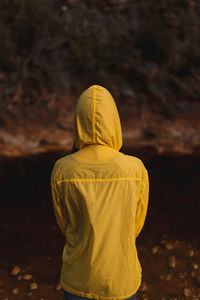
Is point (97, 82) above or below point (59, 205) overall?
above

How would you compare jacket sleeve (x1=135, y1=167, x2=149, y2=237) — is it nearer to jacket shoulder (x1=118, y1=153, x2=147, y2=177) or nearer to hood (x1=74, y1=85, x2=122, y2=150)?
jacket shoulder (x1=118, y1=153, x2=147, y2=177)

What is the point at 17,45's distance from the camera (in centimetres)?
338

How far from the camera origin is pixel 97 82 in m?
3.25

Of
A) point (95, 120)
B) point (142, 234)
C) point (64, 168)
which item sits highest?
point (95, 120)

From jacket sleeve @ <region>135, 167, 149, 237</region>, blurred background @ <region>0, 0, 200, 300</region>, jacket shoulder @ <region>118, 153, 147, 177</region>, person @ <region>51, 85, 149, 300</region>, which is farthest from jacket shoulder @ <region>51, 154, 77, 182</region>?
blurred background @ <region>0, 0, 200, 300</region>

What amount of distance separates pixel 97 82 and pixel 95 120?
1.82 meters

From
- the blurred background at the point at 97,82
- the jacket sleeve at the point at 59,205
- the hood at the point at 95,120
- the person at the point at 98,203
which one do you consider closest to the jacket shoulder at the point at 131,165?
the person at the point at 98,203

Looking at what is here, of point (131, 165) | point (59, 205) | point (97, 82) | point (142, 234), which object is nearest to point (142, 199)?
point (131, 165)

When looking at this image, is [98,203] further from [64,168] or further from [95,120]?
[95,120]

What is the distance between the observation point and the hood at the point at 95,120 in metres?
1.52

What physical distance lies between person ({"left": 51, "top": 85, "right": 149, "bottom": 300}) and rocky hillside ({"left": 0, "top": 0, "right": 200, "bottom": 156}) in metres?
1.60

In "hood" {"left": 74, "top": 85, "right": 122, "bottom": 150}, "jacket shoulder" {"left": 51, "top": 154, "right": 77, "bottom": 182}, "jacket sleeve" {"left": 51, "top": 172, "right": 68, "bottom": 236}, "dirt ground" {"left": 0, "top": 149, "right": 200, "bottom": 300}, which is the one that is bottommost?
"dirt ground" {"left": 0, "top": 149, "right": 200, "bottom": 300}

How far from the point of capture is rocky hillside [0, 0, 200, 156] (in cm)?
315

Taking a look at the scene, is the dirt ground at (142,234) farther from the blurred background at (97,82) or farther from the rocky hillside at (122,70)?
the rocky hillside at (122,70)
